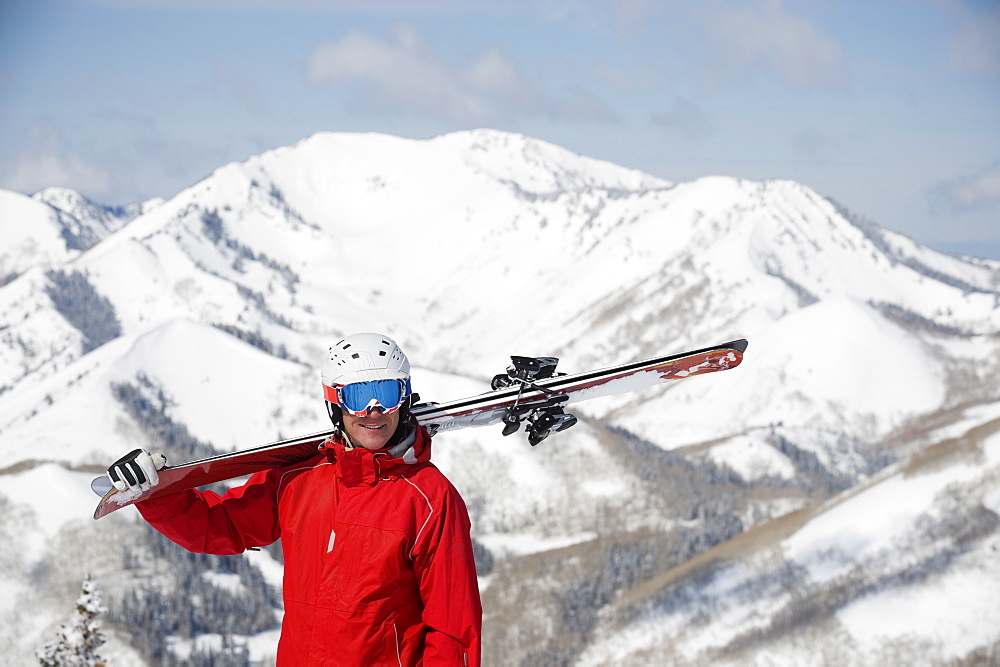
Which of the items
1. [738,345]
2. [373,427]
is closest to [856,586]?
[738,345]

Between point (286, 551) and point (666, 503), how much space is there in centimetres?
12749

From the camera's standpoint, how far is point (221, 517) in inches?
309

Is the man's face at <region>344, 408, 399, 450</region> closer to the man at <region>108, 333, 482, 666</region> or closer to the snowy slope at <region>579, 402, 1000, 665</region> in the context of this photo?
the man at <region>108, 333, 482, 666</region>

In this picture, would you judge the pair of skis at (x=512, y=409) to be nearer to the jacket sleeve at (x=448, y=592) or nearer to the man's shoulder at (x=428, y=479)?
the man's shoulder at (x=428, y=479)

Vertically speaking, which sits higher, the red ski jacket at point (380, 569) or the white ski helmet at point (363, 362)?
the white ski helmet at point (363, 362)

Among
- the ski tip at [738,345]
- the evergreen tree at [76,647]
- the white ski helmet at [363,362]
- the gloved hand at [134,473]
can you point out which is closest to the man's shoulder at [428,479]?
the white ski helmet at [363,362]

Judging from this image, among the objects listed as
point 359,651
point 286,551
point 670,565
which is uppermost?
point 670,565

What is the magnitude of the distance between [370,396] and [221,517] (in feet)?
6.08

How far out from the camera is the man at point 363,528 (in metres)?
6.91

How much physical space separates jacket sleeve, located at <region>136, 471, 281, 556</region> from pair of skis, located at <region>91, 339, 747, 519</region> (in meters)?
0.21

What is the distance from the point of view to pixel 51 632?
81.1 m

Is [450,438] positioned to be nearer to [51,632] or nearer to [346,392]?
[51,632]

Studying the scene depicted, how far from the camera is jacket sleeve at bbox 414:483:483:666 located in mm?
6824

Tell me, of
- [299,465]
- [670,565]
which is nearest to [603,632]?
[670,565]
